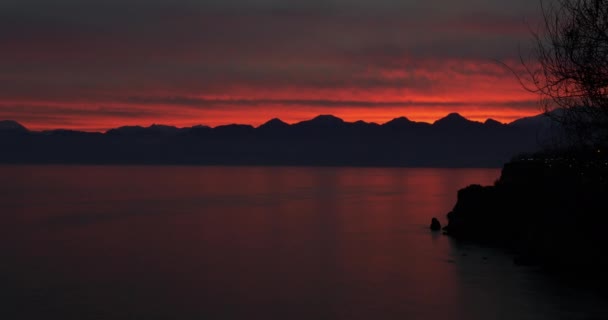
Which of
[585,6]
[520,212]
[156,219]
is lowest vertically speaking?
[156,219]

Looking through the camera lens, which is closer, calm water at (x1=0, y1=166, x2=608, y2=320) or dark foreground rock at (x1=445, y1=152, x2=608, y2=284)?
calm water at (x1=0, y1=166, x2=608, y2=320)

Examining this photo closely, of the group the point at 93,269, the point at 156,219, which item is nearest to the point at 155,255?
the point at 93,269

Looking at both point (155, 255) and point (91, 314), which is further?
point (155, 255)

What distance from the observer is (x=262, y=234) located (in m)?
65.1

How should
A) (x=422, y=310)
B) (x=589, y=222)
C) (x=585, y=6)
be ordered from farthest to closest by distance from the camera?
1. (x=589, y=222)
2. (x=422, y=310)
3. (x=585, y=6)

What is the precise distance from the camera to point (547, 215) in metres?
40.8

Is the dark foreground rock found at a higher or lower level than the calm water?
higher

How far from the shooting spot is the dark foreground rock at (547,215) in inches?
1312

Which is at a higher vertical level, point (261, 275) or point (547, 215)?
point (547, 215)

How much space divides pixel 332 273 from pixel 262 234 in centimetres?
2382

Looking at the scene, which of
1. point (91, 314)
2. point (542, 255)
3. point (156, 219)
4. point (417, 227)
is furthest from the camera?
point (156, 219)

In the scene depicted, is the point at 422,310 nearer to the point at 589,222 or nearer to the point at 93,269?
the point at 589,222

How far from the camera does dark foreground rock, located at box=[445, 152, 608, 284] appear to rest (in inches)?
1312

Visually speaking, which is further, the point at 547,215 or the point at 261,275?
the point at 547,215
